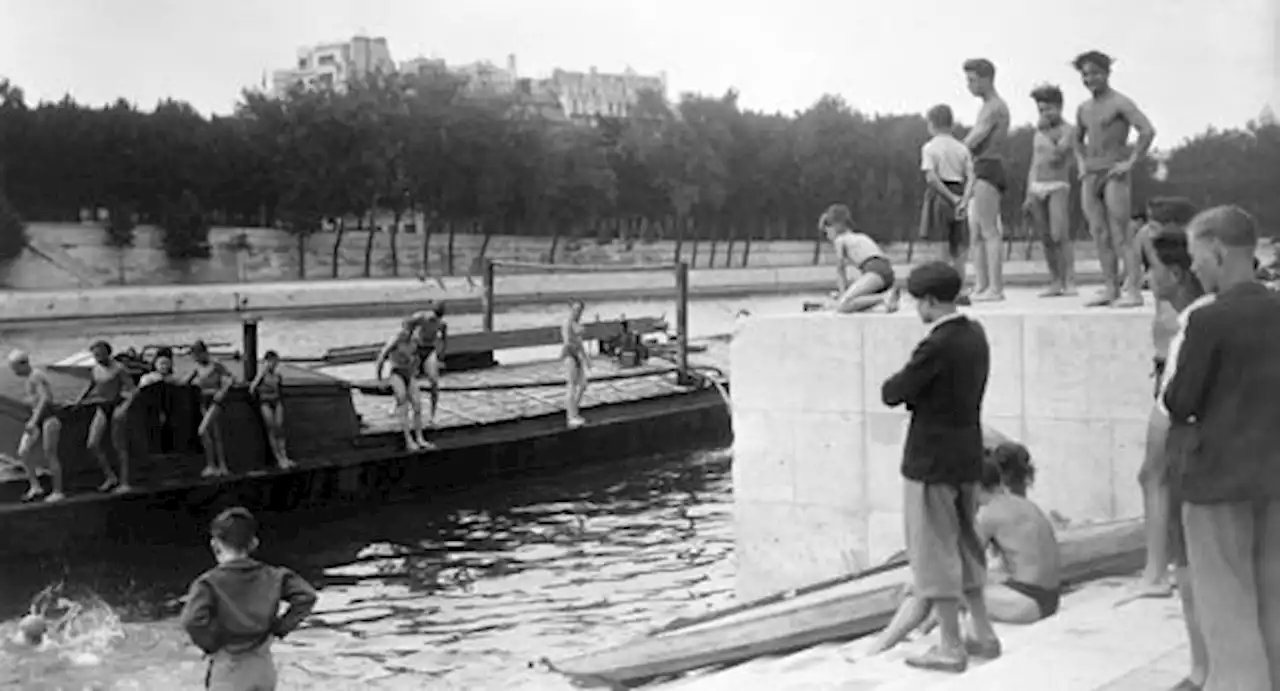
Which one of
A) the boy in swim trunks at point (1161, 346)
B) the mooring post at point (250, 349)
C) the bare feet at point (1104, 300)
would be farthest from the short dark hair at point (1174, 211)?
the mooring post at point (250, 349)

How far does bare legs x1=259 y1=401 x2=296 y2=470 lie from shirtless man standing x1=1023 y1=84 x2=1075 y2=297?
10.1 metres

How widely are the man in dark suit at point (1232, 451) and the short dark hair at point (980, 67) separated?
6.43m

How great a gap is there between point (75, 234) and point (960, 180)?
155 ft

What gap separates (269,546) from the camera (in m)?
17.8

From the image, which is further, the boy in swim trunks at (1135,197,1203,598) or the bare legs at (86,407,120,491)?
the bare legs at (86,407,120,491)

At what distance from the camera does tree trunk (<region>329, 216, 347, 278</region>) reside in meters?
60.6

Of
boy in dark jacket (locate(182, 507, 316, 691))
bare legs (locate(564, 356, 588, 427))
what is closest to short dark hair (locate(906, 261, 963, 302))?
boy in dark jacket (locate(182, 507, 316, 691))

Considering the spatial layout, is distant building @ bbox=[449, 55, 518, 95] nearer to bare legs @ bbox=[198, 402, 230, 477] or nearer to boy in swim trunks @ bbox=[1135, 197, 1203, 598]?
bare legs @ bbox=[198, 402, 230, 477]

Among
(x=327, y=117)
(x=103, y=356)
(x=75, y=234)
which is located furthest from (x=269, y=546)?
(x=327, y=117)

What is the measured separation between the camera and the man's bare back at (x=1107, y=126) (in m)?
10.1

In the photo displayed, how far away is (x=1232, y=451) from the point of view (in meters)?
4.61

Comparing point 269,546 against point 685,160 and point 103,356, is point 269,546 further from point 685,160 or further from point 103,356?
point 685,160

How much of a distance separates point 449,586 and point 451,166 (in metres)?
50.5

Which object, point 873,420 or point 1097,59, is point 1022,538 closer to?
point 873,420
